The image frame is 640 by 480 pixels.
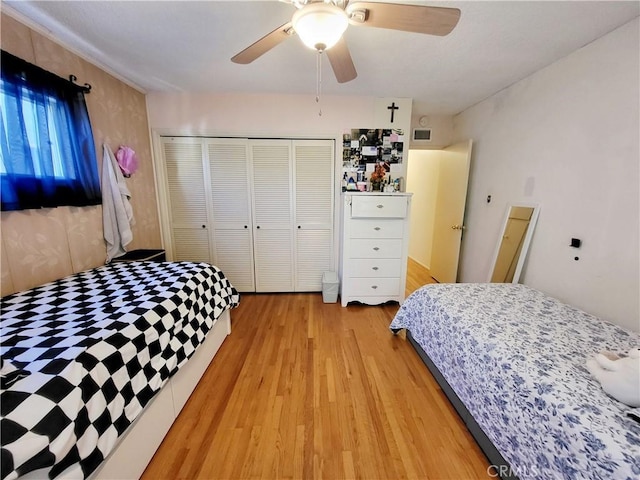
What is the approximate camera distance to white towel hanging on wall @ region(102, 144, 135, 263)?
2.16 metres

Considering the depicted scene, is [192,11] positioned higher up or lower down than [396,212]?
higher up

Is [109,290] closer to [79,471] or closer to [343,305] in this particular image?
[79,471]

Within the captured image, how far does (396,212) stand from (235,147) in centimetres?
197

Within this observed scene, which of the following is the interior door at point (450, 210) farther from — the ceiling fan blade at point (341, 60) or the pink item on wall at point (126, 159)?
the pink item on wall at point (126, 159)

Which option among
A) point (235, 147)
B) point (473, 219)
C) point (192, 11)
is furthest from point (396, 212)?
point (192, 11)

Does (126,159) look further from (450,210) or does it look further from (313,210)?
(450,210)

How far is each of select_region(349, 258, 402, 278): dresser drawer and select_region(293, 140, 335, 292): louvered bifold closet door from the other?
1.55ft

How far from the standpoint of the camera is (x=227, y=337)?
7.37ft

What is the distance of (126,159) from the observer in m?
2.34

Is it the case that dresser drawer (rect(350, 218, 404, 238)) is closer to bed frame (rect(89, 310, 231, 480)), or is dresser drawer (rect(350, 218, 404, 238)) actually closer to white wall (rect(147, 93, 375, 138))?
white wall (rect(147, 93, 375, 138))

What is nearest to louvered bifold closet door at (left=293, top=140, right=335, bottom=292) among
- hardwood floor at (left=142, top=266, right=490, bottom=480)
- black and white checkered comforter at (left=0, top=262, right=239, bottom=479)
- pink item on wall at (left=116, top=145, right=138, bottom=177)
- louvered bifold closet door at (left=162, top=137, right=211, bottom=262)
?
hardwood floor at (left=142, top=266, right=490, bottom=480)

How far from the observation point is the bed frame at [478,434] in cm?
112

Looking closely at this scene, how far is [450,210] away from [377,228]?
4.28ft

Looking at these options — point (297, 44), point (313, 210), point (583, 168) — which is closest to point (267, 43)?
point (297, 44)
